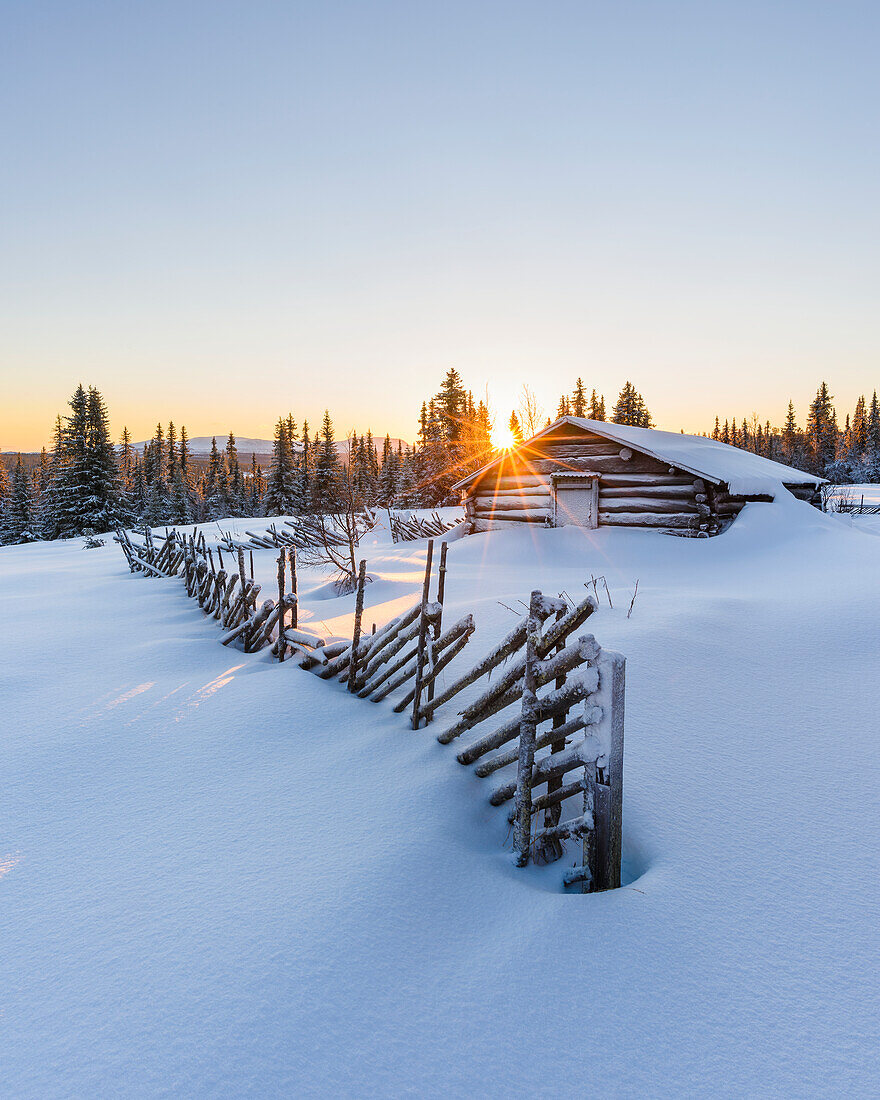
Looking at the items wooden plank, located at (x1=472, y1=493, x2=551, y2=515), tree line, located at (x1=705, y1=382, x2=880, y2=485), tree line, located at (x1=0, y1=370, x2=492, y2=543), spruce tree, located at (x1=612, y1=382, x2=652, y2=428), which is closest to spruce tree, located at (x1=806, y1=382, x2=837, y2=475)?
tree line, located at (x1=705, y1=382, x2=880, y2=485)

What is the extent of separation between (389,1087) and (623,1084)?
767 mm

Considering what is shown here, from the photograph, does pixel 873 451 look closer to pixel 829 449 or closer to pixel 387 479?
pixel 829 449

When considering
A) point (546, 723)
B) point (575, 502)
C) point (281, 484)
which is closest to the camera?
point (546, 723)

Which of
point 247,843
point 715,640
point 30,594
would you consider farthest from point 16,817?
point 30,594

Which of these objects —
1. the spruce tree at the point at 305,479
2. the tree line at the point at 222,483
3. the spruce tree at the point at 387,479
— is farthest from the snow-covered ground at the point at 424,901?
the spruce tree at the point at 387,479

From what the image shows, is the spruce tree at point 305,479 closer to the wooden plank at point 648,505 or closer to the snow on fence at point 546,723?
the wooden plank at point 648,505

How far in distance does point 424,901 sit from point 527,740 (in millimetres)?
950

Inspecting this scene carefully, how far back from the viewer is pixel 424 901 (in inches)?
106

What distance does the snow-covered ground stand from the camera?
1883 mm

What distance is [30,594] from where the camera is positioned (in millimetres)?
12508

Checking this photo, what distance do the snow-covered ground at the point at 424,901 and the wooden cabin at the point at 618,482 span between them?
27.8ft

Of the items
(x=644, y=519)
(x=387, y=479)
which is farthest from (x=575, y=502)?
(x=387, y=479)

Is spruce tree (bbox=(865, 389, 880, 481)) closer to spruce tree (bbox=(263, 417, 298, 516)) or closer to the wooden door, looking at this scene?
the wooden door

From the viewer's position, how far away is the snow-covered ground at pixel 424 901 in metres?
1.88
